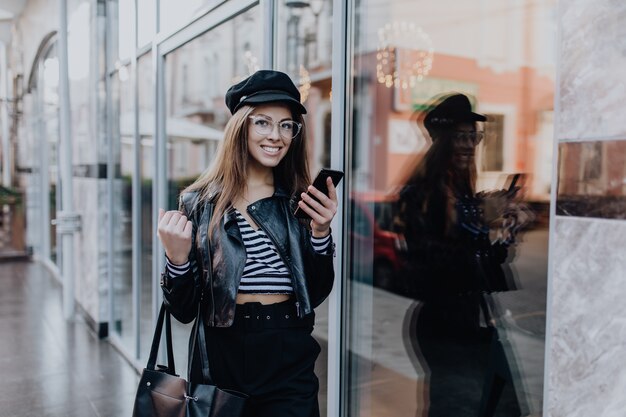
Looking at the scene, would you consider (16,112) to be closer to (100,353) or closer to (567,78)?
(100,353)

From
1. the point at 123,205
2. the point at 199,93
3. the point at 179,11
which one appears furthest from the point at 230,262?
the point at 199,93

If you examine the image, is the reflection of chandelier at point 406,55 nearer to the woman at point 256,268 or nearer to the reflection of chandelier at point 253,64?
the reflection of chandelier at point 253,64

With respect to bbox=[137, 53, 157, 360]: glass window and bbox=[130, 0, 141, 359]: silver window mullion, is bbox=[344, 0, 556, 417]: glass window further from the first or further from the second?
bbox=[130, 0, 141, 359]: silver window mullion

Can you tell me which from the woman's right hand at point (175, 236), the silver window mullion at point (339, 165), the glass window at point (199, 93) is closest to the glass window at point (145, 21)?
the glass window at point (199, 93)

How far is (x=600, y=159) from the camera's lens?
4.67 feet

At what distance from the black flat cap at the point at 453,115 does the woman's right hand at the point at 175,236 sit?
1.54 m

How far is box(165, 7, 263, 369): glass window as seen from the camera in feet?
14.8

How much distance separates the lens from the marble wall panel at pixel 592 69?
1.37m

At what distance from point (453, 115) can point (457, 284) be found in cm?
86

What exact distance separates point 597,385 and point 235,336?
3.33 feet

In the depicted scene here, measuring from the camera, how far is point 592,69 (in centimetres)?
143

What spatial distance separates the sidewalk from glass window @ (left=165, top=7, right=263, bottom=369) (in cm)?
61

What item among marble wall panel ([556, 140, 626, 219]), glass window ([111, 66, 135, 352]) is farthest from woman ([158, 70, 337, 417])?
glass window ([111, 66, 135, 352])

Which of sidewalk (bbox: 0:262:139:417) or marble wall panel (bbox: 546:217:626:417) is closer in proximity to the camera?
marble wall panel (bbox: 546:217:626:417)
